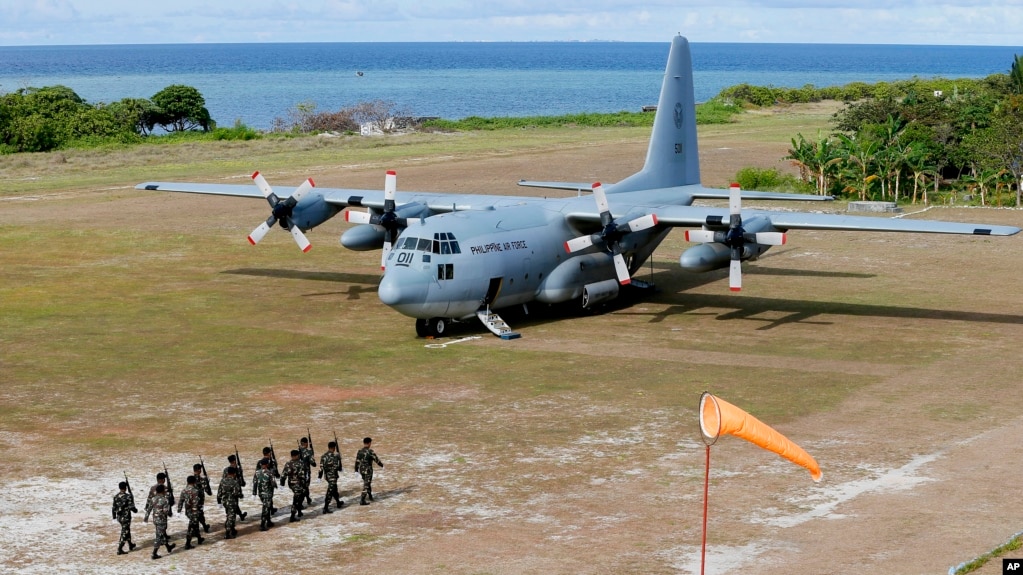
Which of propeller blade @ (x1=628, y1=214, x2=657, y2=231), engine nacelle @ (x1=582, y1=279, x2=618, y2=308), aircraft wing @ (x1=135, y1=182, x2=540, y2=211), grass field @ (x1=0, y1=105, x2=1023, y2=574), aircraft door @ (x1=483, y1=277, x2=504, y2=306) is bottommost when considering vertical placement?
grass field @ (x1=0, y1=105, x2=1023, y2=574)

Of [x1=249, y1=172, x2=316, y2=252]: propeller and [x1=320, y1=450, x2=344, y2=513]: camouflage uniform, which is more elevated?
[x1=249, y1=172, x2=316, y2=252]: propeller

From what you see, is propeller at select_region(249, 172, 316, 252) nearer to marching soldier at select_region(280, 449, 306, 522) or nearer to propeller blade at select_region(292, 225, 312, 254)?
propeller blade at select_region(292, 225, 312, 254)

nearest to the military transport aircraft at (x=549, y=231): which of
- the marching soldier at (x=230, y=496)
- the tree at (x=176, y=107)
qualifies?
the marching soldier at (x=230, y=496)

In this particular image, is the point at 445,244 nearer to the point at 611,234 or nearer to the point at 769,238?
the point at 611,234

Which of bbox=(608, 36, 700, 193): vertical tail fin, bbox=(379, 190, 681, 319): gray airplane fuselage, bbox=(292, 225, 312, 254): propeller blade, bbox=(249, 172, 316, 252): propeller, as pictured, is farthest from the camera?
bbox=(608, 36, 700, 193): vertical tail fin

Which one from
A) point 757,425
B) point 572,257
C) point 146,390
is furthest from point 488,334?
point 757,425

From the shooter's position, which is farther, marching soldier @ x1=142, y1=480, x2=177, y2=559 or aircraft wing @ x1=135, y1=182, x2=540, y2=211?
aircraft wing @ x1=135, y1=182, x2=540, y2=211

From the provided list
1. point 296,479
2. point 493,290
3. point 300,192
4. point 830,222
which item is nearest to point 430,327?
point 493,290

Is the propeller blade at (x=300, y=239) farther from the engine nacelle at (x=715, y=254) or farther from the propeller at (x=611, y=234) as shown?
the engine nacelle at (x=715, y=254)

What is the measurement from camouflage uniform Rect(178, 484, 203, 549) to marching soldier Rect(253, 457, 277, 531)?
2.97ft

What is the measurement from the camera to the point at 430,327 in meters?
31.8

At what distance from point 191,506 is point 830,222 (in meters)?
20.3

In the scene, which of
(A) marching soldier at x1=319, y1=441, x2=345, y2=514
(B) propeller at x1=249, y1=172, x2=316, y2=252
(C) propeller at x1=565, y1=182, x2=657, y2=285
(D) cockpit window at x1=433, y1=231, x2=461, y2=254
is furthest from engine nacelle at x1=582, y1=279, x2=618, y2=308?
(A) marching soldier at x1=319, y1=441, x2=345, y2=514

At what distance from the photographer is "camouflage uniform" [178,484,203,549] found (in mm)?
17609
